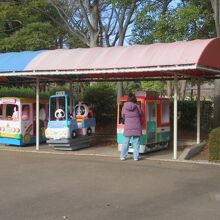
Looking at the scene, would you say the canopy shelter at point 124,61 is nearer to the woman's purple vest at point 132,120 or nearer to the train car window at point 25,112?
the woman's purple vest at point 132,120

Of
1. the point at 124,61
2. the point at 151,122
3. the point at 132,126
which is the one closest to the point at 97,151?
the point at 151,122

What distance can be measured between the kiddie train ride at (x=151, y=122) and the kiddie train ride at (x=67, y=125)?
5.13 ft

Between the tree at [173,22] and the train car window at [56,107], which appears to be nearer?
the train car window at [56,107]

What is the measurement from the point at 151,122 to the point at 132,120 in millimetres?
1455

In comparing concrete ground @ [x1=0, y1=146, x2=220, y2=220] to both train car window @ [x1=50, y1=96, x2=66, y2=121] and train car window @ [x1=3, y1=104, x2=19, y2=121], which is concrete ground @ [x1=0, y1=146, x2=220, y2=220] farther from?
train car window @ [x1=3, y1=104, x2=19, y2=121]

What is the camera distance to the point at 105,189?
30.8ft

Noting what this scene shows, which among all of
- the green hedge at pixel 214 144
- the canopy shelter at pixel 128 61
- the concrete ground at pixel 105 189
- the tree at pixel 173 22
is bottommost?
the concrete ground at pixel 105 189

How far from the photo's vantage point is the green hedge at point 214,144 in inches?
483

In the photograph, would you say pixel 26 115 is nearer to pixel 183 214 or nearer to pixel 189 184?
pixel 189 184

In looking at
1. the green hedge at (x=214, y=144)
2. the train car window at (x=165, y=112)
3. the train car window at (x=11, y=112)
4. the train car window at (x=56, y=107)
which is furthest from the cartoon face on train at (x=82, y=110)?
the green hedge at (x=214, y=144)

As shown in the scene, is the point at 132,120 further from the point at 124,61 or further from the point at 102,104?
the point at 102,104

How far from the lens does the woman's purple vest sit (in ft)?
42.3

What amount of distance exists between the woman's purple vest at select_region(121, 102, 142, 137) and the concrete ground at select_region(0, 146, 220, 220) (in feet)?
2.49

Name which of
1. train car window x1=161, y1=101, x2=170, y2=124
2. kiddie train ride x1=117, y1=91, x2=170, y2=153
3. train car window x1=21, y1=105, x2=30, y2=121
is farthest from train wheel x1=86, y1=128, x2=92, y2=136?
train car window x1=161, y1=101, x2=170, y2=124
